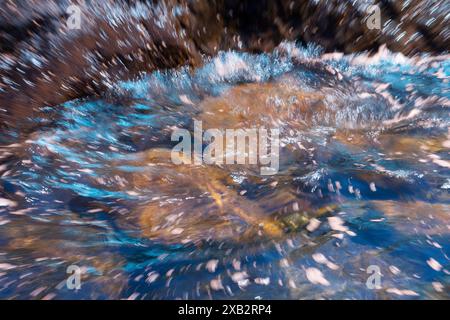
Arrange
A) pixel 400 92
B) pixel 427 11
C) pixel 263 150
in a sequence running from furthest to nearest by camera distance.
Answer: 1. pixel 263 150
2. pixel 400 92
3. pixel 427 11

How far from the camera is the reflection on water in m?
2.51

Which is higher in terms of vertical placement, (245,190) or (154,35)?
(154,35)

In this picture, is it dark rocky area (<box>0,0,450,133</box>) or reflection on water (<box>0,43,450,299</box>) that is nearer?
reflection on water (<box>0,43,450,299</box>)

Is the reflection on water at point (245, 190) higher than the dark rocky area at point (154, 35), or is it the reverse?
the dark rocky area at point (154, 35)

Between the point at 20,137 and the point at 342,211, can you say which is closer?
the point at 342,211

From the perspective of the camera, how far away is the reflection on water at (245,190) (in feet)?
8.23

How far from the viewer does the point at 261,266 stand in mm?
2609

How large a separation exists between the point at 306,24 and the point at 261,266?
7.94 feet

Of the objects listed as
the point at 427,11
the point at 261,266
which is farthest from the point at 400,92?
the point at 261,266

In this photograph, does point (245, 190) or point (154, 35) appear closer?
point (154, 35)

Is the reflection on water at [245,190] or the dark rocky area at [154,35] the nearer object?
the reflection on water at [245,190]

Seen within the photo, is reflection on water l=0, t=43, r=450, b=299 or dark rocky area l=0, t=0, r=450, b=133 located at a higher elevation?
dark rocky area l=0, t=0, r=450, b=133

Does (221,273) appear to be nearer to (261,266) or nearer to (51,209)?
(261,266)

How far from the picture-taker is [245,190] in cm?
387
